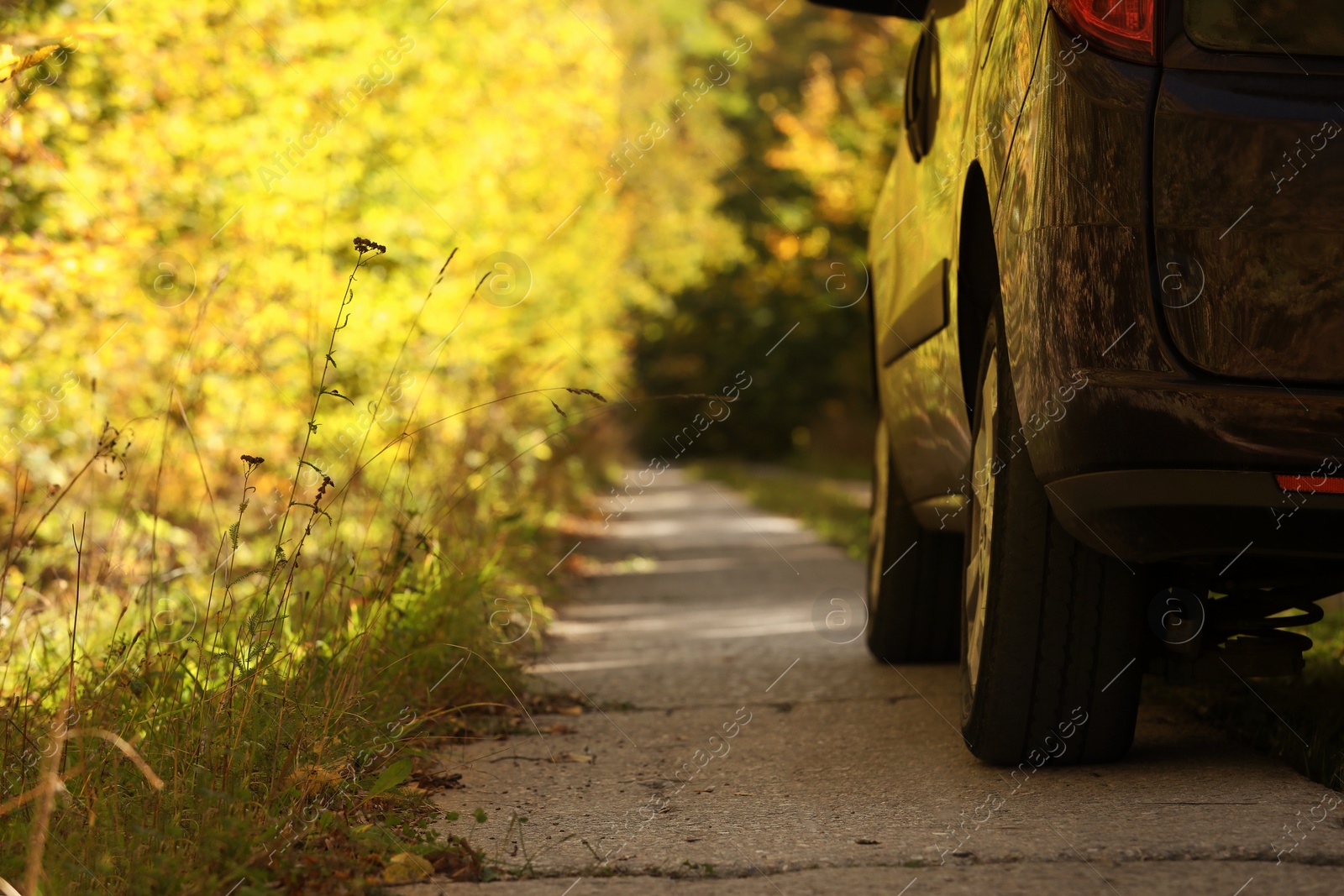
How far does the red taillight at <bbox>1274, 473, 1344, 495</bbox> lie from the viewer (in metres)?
2.57

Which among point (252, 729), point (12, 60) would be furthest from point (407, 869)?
point (12, 60)

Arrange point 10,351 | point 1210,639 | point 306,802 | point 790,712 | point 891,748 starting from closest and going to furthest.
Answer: point 306,802 < point 1210,639 < point 891,748 < point 790,712 < point 10,351

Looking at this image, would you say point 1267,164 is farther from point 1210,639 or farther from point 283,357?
point 283,357

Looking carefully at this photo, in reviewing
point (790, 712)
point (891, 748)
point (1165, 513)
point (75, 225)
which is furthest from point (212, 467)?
point (1165, 513)

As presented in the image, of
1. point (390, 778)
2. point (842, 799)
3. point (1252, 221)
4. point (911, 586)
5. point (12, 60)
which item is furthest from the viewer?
point (911, 586)

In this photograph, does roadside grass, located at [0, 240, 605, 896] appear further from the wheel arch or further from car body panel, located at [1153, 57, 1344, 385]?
car body panel, located at [1153, 57, 1344, 385]

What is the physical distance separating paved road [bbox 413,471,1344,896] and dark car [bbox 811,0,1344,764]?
25cm

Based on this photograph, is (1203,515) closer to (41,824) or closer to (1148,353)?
(1148,353)

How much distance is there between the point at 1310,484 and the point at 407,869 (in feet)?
5.61

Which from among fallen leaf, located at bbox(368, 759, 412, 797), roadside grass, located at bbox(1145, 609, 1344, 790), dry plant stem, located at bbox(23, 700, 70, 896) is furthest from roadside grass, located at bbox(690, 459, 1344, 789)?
dry plant stem, located at bbox(23, 700, 70, 896)

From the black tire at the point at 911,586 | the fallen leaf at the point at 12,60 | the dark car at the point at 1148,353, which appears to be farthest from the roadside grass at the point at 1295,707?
the fallen leaf at the point at 12,60

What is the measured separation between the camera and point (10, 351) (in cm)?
555

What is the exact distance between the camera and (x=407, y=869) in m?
2.66

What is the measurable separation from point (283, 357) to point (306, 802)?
477 cm
